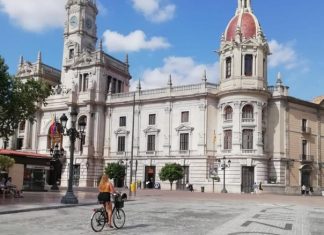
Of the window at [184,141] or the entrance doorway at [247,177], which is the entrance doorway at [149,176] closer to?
the window at [184,141]

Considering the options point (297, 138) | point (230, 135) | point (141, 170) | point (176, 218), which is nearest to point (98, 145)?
point (141, 170)

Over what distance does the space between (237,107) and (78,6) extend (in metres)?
32.1

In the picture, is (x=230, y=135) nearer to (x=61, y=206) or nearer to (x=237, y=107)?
(x=237, y=107)

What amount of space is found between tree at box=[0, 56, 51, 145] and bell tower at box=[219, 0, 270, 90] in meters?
28.2

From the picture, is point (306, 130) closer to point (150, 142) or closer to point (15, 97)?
point (150, 142)

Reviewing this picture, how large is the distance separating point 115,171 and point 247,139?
17041 mm

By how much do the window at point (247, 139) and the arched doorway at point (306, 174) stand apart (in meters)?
7.81

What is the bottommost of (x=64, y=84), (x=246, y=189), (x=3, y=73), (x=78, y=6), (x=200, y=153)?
(x=246, y=189)

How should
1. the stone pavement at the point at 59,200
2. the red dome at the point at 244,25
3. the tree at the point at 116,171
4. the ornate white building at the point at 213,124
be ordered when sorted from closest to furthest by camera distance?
1. the stone pavement at the point at 59,200
2. the ornate white building at the point at 213,124
3. the red dome at the point at 244,25
4. the tree at the point at 116,171

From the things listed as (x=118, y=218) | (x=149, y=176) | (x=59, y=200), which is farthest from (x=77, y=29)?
(x=118, y=218)

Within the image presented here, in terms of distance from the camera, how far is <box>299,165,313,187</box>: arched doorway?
185 feet

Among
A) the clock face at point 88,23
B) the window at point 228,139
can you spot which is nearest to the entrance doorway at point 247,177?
the window at point 228,139

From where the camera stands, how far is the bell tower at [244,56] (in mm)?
54347

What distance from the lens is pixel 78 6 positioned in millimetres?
71062
